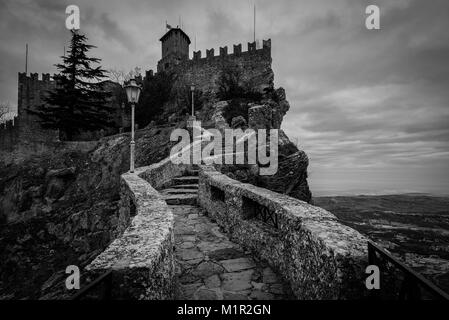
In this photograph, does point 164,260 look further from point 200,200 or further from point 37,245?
point 37,245

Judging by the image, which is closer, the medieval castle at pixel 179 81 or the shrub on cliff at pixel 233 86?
the medieval castle at pixel 179 81

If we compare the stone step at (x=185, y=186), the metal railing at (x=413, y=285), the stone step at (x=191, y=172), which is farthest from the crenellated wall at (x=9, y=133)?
the metal railing at (x=413, y=285)

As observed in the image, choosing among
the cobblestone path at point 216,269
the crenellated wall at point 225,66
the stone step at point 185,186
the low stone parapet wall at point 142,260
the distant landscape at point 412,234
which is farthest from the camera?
the crenellated wall at point 225,66

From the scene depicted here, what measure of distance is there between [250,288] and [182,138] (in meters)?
15.7

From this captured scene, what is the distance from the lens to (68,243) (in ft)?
44.7

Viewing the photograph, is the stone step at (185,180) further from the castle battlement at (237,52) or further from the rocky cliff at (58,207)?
the castle battlement at (237,52)

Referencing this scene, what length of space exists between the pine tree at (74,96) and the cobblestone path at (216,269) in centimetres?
2432

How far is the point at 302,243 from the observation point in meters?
2.87

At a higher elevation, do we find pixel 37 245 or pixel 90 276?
pixel 90 276

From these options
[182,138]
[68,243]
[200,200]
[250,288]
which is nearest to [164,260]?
[250,288]

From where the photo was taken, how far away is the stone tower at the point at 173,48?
39.9 metres

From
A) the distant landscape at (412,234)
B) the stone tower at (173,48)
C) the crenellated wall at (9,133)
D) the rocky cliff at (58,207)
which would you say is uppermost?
the stone tower at (173,48)

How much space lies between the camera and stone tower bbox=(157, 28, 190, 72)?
39906mm

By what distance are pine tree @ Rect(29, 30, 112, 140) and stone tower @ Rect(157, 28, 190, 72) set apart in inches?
593
